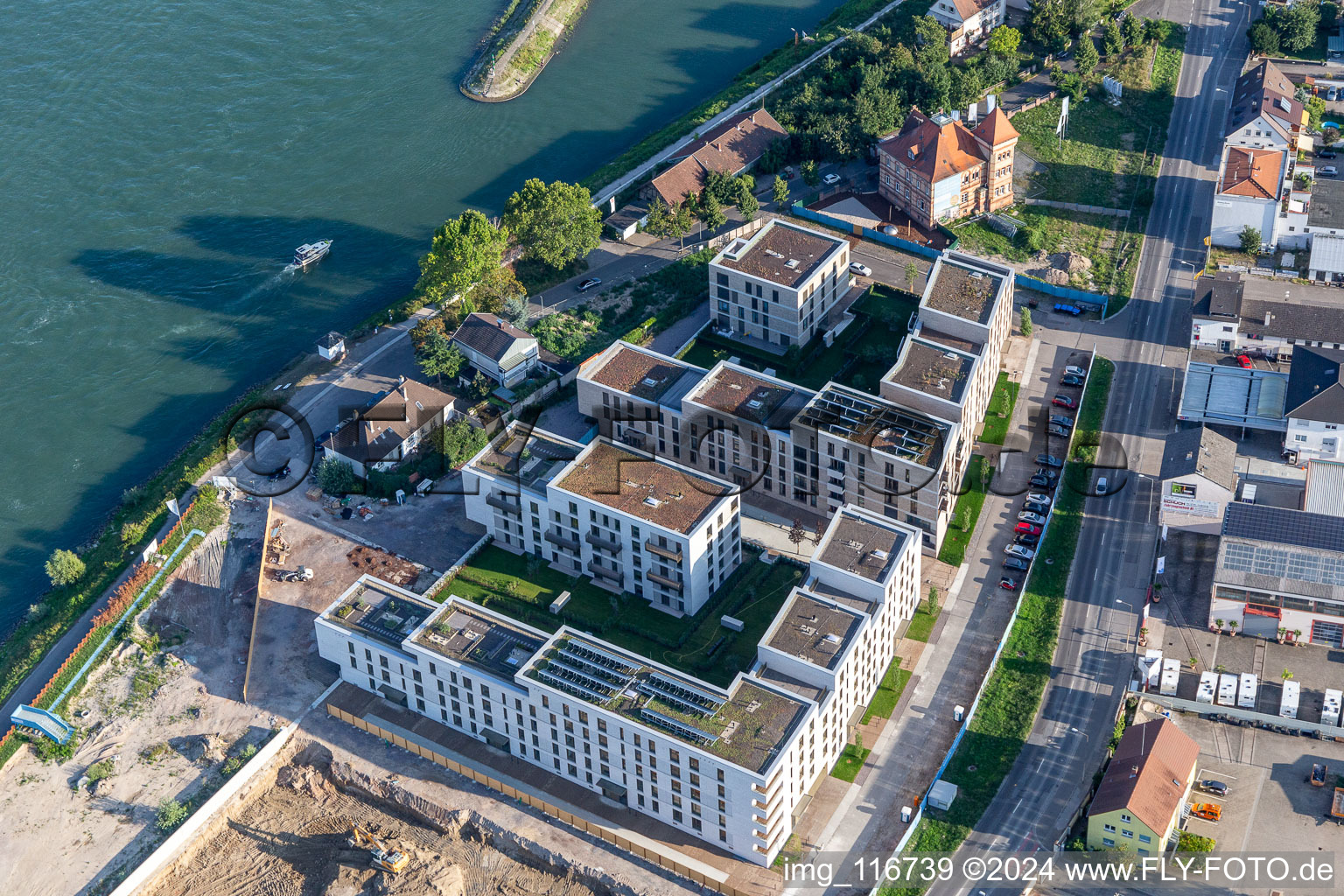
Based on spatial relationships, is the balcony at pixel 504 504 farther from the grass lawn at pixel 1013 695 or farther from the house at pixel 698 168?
the house at pixel 698 168

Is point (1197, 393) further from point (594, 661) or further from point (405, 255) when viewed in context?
point (405, 255)

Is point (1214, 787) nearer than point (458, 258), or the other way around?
point (1214, 787)

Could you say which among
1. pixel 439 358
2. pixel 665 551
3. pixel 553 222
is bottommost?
pixel 665 551

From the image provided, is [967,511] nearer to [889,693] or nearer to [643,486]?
[889,693]

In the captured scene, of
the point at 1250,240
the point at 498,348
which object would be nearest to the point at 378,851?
the point at 498,348

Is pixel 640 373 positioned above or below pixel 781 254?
below

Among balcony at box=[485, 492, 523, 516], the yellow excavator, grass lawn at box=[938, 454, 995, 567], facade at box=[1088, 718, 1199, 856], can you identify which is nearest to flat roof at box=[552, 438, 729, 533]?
balcony at box=[485, 492, 523, 516]

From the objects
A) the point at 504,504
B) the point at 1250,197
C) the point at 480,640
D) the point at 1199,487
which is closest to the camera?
the point at 480,640
